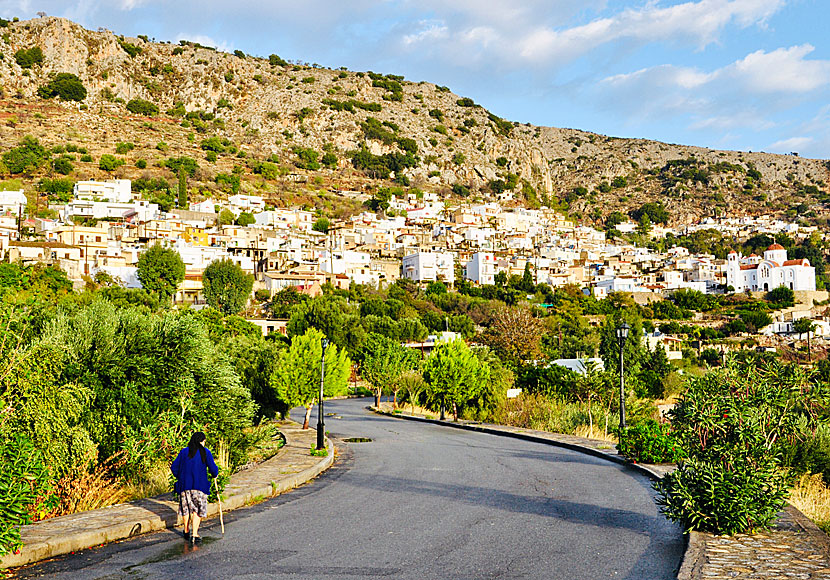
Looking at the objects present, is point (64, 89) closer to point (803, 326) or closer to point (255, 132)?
point (255, 132)

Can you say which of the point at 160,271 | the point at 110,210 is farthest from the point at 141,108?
the point at 160,271

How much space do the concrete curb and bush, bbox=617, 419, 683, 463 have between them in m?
0.28

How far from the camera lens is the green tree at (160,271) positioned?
74312 mm

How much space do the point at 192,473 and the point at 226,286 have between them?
231ft

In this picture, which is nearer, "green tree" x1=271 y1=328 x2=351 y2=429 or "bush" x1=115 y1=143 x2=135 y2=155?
"green tree" x1=271 y1=328 x2=351 y2=429

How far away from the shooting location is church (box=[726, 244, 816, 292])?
117 meters

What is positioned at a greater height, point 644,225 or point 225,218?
point 644,225

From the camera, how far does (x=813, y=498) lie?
38.8ft

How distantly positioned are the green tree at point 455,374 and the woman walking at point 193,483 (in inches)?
816

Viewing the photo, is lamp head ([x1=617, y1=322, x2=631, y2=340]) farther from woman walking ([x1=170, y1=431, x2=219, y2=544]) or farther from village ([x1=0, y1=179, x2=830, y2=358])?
village ([x1=0, y1=179, x2=830, y2=358])

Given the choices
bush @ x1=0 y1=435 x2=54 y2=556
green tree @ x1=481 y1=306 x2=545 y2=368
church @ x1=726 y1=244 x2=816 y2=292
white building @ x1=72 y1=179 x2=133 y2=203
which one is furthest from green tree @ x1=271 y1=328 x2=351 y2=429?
church @ x1=726 y1=244 x2=816 y2=292

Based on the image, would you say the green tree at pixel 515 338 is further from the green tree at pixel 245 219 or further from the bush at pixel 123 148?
the bush at pixel 123 148

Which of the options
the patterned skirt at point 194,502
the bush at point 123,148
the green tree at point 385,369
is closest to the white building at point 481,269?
the green tree at point 385,369

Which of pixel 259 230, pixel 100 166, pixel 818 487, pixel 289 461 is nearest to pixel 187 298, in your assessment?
pixel 259 230
